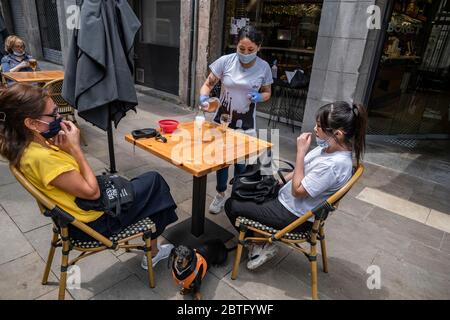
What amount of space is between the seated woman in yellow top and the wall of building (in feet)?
12.4

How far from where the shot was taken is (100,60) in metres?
2.93

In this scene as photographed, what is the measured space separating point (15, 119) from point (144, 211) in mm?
937

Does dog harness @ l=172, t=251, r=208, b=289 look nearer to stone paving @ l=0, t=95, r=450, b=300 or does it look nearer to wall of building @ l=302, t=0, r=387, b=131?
stone paving @ l=0, t=95, r=450, b=300

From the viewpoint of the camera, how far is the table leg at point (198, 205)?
97.6 inches

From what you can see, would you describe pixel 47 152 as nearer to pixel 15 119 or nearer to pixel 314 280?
pixel 15 119

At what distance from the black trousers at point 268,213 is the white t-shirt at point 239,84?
94cm

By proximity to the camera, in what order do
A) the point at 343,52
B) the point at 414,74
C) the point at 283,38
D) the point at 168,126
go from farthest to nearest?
the point at 283,38 → the point at 414,74 → the point at 343,52 → the point at 168,126

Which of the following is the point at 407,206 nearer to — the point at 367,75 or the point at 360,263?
the point at 360,263

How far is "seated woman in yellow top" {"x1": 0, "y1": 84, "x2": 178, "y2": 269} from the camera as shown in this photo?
164cm

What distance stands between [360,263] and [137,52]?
7613 millimetres

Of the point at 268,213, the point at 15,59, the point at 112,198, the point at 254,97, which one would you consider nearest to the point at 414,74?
the point at 254,97

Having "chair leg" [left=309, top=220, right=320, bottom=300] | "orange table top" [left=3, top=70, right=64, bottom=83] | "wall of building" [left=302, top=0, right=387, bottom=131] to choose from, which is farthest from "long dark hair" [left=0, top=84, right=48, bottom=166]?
"wall of building" [left=302, top=0, right=387, bottom=131]

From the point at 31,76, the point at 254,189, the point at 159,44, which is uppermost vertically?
the point at 159,44
